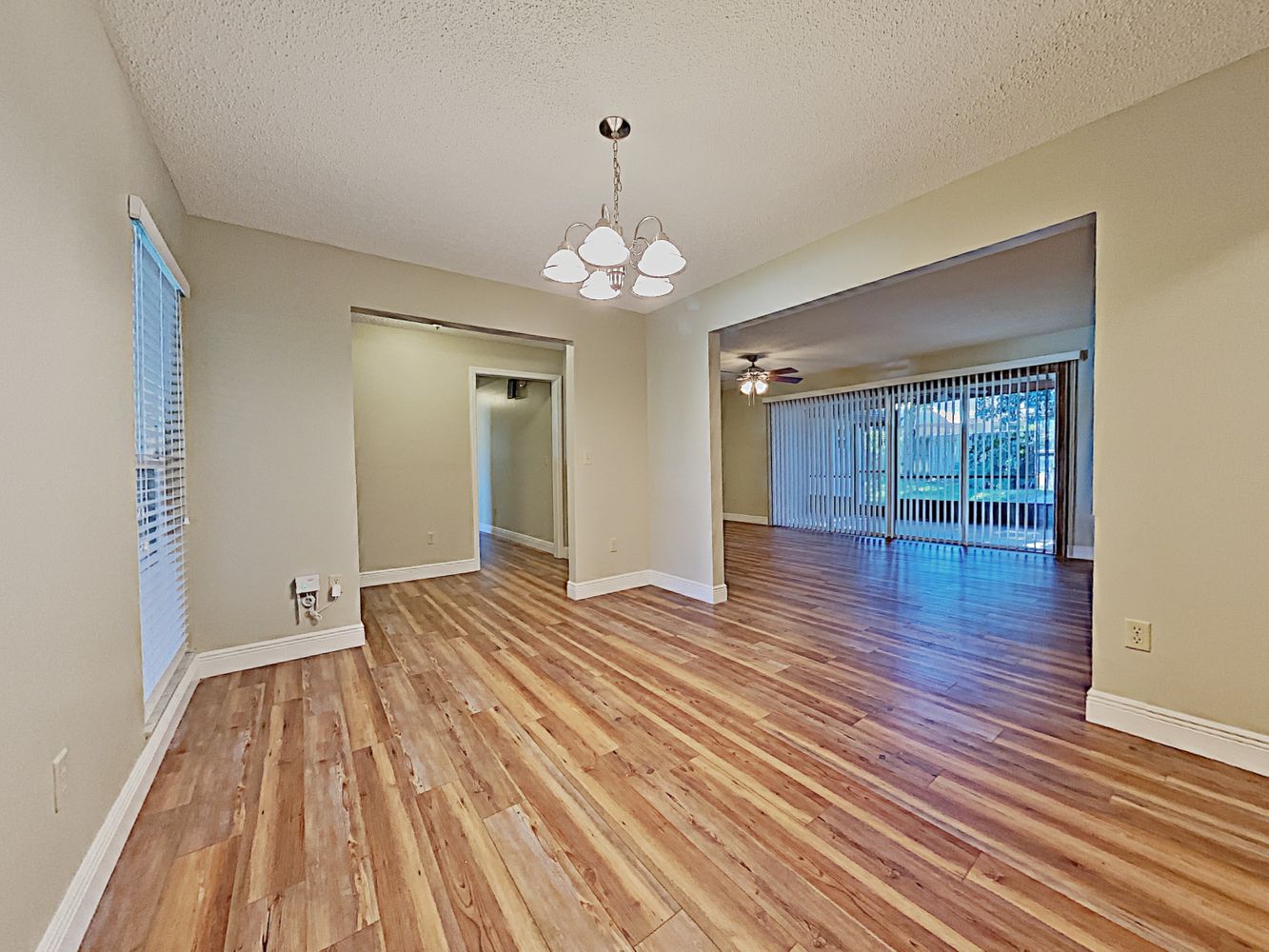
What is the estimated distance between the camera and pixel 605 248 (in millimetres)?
1867

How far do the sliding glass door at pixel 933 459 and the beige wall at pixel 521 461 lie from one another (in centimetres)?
445

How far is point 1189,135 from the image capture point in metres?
1.87

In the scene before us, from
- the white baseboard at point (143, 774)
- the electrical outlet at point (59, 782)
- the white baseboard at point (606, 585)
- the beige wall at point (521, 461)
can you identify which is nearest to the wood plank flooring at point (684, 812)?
the white baseboard at point (143, 774)

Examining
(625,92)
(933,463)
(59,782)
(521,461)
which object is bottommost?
(59,782)

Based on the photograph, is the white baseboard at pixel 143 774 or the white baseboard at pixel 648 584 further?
the white baseboard at pixel 648 584

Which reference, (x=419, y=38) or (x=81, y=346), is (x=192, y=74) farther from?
(x=81, y=346)

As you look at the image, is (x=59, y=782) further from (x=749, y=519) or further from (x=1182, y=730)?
(x=749, y=519)

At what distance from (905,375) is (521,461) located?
5.63 meters

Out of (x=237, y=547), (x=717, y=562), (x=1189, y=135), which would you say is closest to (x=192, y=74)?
(x=237, y=547)

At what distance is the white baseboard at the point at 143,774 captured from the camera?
1188 mm

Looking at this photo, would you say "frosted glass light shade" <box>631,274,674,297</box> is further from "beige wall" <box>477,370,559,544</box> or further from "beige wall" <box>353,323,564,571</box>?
"beige wall" <box>477,370,559,544</box>

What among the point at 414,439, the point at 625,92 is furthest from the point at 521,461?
the point at 625,92

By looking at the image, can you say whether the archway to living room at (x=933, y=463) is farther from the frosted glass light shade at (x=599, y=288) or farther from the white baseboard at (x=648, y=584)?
the frosted glass light shade at (x=599, y=288)

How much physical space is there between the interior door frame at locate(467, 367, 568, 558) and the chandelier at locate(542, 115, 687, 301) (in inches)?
132
